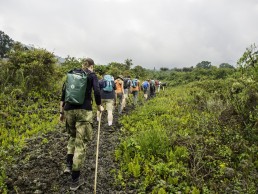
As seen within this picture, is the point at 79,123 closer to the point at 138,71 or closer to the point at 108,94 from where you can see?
the point at 108,94

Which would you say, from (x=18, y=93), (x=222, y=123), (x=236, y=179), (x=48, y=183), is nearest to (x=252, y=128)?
(x=222, y=123)

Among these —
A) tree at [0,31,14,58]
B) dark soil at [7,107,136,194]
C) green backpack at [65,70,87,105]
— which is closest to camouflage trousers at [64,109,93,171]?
green backpack at [65,70,87,105]

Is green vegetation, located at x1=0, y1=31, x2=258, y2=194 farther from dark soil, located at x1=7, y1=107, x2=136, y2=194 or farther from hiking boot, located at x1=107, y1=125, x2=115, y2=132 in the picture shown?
hiking boot, located at x1=107, y1=125, x2=115, y2=132

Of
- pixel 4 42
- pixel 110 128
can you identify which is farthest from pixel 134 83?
pixel 4 42

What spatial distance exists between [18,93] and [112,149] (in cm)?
752

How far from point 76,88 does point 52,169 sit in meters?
2.16

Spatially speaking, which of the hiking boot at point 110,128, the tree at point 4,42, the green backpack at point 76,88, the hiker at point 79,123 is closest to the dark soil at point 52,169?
the hiker at point 79,123

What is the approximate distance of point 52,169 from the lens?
5.95m

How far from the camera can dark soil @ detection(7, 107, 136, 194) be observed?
17.0 feet

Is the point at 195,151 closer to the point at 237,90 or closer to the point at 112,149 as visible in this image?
the point at 112,149

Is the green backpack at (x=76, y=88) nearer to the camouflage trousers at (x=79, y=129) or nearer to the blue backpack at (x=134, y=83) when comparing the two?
the camouflage trousers at (x=79, y=129)

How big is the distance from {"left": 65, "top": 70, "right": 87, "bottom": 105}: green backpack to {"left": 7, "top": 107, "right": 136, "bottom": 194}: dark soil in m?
1.73

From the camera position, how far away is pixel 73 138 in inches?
215

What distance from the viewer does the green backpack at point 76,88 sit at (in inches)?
201
